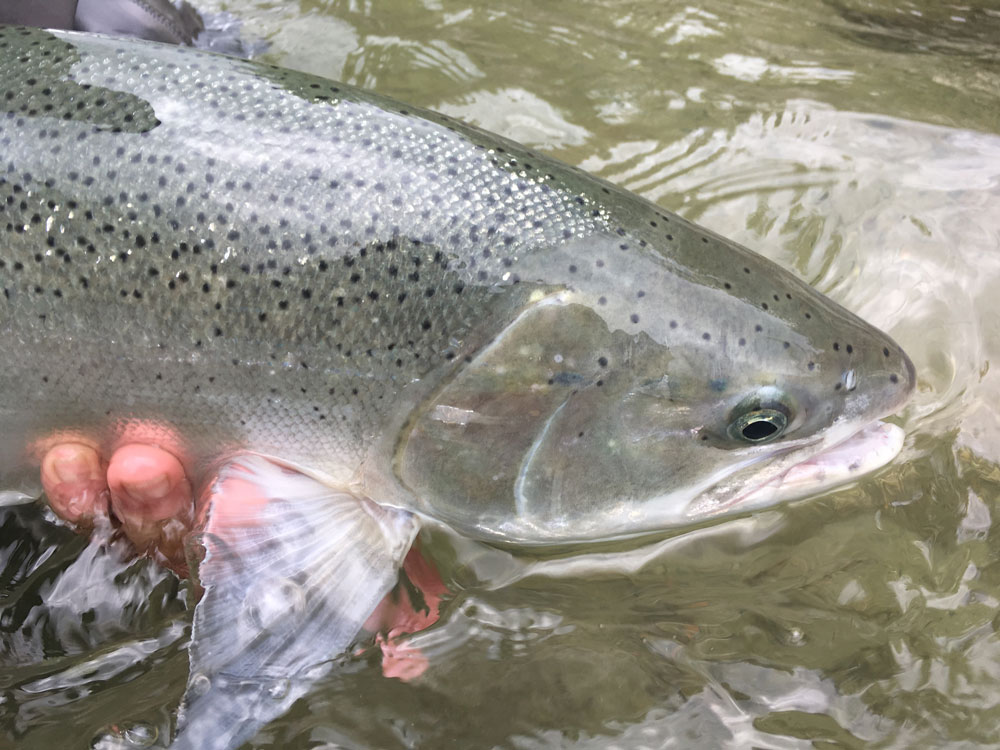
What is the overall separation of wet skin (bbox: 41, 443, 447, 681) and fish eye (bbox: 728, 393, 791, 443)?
3.22 feet

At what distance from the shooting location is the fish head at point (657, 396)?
1.92 metres

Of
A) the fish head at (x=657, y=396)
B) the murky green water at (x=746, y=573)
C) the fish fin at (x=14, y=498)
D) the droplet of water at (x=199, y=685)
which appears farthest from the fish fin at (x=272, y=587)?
the fish fin at (x=14, y=498)

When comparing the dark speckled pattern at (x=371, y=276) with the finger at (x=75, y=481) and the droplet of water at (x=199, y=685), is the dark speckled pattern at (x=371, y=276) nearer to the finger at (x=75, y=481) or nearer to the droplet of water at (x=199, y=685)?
the finger at (x=75, y=481)

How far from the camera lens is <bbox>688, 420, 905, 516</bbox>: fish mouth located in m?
2.05

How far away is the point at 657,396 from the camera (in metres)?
1.94

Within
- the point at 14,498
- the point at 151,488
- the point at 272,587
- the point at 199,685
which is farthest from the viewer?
the point at 14,498

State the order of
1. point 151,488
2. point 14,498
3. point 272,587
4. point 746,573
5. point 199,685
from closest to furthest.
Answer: point 199,685 → point 272,587 → point 151,488 → point 746,573 → point 14,498

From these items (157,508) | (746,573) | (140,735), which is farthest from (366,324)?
(746,573)

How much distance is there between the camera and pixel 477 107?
11.9 feet

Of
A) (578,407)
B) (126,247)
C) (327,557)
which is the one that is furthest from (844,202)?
(126,247)

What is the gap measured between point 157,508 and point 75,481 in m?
0.24

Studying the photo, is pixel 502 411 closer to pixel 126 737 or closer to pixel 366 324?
pixel 366 324

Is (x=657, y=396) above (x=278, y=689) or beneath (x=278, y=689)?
above

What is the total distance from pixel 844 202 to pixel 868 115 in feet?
1.83
